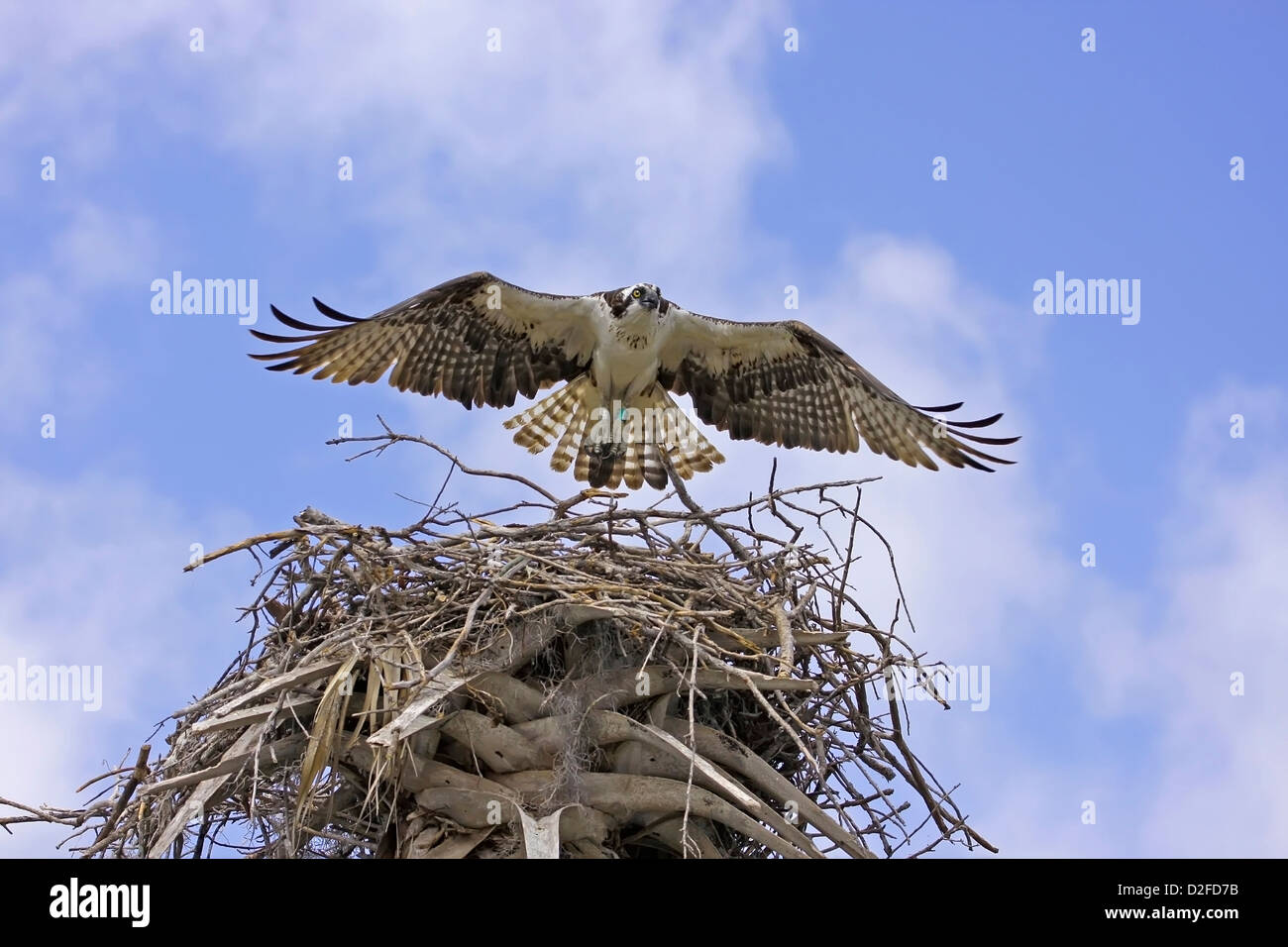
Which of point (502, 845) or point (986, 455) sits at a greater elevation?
point (986, 455)

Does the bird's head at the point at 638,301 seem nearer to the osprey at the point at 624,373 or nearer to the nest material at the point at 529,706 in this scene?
the osprey at the point at 624,373

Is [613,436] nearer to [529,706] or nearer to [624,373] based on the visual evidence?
[624,373]

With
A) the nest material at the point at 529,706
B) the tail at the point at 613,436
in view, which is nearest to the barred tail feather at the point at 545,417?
the tail at the point at 613,436

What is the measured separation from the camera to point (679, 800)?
6707 millimetres

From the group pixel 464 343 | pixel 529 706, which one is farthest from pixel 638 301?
pixel 529 706

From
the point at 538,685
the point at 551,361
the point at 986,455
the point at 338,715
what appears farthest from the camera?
the point at 551,361

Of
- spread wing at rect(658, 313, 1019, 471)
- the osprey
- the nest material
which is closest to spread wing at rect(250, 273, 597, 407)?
the osprey

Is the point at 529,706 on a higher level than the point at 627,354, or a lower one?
lower

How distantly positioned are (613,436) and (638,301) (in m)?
1.30

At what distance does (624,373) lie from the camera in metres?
10.5

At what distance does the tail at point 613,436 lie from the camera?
1084 cm
